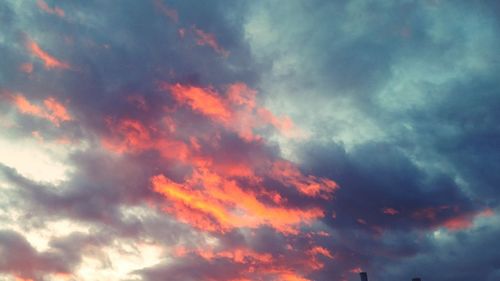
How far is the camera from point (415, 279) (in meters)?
37.6

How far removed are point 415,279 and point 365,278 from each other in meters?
6.50

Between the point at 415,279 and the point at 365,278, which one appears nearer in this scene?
the point at 415,279

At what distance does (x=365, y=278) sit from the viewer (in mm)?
41312
